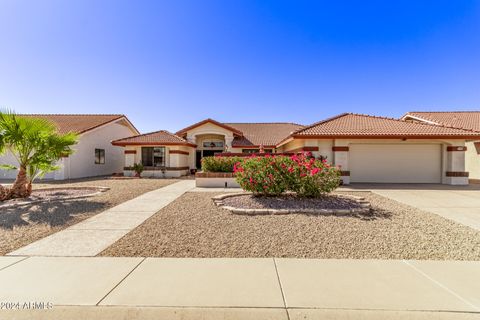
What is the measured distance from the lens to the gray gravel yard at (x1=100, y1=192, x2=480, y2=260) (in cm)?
419

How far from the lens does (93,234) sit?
5195mm

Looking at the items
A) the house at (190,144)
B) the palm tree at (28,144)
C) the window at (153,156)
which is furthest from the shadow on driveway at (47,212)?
the window at (153,156)

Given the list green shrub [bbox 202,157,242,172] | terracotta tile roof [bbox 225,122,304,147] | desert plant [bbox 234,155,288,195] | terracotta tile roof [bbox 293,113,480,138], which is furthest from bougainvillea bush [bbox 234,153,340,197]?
terracotta tile roof [bbox 225,122,304,147]

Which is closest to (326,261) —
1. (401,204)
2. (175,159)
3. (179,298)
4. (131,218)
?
(179,298)

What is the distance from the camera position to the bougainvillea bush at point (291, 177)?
798 centimetres

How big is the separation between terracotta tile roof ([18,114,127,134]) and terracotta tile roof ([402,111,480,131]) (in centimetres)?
3086

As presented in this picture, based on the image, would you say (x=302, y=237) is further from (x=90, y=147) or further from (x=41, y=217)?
(x=90, y=147)

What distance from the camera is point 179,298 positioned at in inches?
112

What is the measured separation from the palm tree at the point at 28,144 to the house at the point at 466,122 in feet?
82.3

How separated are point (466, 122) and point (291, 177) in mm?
23704

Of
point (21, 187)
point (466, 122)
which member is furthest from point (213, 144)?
point (466, 122)

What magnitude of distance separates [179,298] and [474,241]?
6182 mm

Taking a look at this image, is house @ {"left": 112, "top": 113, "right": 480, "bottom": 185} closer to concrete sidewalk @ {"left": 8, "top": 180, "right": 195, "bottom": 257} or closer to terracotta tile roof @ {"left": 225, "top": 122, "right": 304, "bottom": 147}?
terracotta tile roof @ {"left": 225, "top": 122, "right": 304, "bottom": 147}

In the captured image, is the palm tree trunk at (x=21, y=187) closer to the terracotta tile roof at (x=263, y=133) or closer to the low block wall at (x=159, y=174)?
the low block wall at (x=159, y=174)
